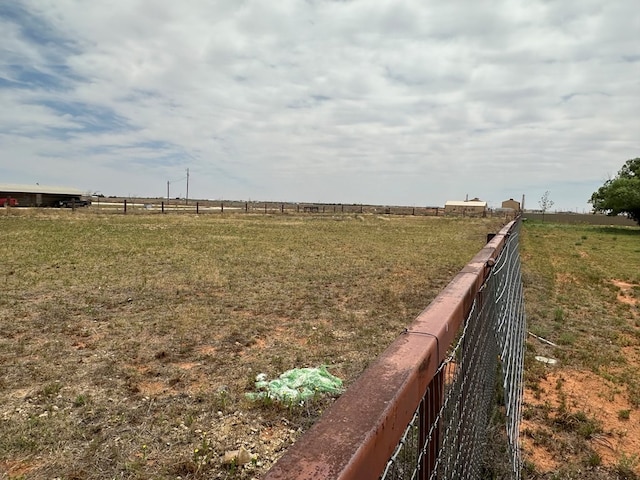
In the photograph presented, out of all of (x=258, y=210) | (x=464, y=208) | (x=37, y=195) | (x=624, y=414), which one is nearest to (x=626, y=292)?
(x=624, y=414)

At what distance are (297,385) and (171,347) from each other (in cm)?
191

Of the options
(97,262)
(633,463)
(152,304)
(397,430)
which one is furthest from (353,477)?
(97,262)

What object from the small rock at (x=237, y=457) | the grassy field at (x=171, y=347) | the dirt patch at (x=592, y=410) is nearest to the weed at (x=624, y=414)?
the dirt patch at (x=592, y=410)

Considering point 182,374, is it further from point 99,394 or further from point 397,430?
point 397,430

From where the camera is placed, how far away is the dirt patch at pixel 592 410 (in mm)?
3320

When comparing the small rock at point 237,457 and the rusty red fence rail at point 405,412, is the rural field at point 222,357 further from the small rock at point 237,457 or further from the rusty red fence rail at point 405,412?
the rusty red fence rail at point 405,412

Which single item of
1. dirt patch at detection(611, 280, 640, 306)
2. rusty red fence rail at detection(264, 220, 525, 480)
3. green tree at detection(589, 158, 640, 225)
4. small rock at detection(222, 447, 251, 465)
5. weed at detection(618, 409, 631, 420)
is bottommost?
small rock at detection(222, 447, 251, 465)

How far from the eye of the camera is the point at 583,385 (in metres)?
4.59

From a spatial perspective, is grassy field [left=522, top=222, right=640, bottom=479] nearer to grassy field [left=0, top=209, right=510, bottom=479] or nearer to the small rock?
grassy field [left=0, top=209, right=510, bottom=479]

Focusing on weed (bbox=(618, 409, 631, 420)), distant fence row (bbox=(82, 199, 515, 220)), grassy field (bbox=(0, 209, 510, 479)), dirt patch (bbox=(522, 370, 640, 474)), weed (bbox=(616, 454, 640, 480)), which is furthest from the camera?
distant fence row (bbox=(82, 199, 515, 220))

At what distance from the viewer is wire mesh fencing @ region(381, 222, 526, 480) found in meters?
1.34

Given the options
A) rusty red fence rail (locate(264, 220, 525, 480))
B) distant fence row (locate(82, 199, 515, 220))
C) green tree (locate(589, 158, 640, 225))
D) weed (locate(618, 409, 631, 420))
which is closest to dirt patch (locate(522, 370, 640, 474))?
weed (locate(618, 409, 631, 420))

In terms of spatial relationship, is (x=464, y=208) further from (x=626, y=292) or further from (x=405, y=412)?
(x=405, y=412)

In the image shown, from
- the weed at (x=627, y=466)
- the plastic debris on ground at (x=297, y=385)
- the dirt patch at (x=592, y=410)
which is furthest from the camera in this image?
the plastic debris on ground at (x=297, y=385)
